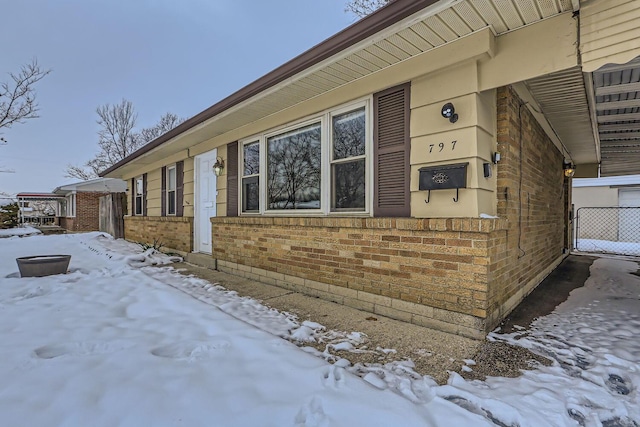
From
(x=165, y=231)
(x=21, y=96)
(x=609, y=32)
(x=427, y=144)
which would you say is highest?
(x=21, y=96)

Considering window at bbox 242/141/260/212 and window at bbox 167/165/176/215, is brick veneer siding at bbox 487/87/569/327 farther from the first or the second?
window at bbox 167/165/176/215

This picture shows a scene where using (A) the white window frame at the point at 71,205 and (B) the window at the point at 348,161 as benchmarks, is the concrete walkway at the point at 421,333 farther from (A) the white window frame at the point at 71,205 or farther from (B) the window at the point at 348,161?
(A) the white window frame at the point at 71,205

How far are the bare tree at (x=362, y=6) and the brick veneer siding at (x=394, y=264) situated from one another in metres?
7.66

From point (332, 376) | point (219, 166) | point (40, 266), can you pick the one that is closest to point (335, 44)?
point (332, 376)

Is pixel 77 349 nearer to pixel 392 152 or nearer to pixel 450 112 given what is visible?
pixel 392 152

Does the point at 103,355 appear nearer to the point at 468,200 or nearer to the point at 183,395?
the point at 183,395

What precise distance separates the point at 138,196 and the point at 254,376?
10.4 meters

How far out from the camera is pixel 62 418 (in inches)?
57.8

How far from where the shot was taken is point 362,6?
352 inches

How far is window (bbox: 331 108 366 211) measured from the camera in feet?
11.8

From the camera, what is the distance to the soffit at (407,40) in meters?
2.28

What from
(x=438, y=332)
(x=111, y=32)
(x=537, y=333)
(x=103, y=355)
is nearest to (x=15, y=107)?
(x=111, y=32)

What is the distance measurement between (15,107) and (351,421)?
1659cm

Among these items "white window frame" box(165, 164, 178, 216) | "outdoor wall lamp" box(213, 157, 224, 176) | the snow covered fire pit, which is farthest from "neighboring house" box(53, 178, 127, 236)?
"outdoor wall lamp" box(213, 157, 224, 176)
